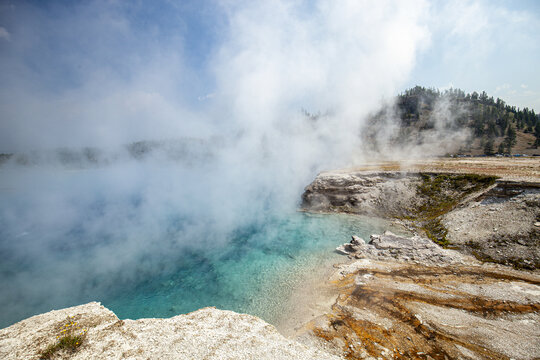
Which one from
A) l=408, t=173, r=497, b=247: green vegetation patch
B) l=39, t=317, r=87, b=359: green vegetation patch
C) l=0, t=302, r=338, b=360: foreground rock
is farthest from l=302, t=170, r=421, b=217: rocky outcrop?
l=39, t=317, r=87, b=359: green vegetation patch

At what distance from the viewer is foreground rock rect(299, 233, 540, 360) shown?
26.9 feet

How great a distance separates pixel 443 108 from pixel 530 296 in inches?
3975

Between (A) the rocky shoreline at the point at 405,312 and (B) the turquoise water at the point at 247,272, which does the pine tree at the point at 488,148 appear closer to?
(A) the rocky shoreline at the point at 405,312

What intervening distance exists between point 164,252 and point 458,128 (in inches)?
3537

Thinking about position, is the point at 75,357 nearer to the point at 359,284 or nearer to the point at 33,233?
the point at 359,284

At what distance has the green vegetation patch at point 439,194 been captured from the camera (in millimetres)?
20141

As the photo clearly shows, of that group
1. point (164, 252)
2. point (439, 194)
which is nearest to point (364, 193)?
point (439, 194)

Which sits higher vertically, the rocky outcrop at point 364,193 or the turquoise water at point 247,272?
the rocky outcrop at point 364,193

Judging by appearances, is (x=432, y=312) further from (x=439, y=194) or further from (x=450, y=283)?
(x=439, y=194)

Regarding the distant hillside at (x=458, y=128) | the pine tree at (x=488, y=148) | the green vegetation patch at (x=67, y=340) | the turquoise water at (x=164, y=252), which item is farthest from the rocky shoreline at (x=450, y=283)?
the pine tree at (x=488, y=148)

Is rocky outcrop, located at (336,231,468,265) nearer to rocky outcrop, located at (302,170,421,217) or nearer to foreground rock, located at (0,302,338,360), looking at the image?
rocky outcrop, located at (302,170,421,217)

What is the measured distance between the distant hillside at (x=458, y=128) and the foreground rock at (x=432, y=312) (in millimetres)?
43323

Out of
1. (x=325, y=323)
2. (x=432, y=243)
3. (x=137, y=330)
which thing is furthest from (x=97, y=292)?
(x=432, y=243)

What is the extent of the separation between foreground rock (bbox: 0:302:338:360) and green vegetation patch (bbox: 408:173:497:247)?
18303 mm
